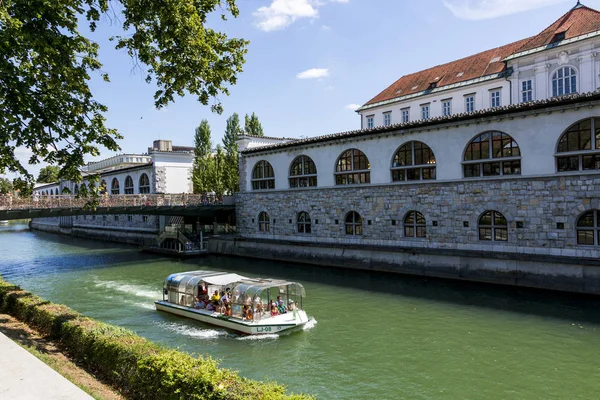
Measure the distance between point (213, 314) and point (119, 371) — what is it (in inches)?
358

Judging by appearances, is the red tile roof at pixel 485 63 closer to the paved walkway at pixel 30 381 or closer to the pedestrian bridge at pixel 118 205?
the pedestrian bridge at pixel 118 205

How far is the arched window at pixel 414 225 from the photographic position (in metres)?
29.6

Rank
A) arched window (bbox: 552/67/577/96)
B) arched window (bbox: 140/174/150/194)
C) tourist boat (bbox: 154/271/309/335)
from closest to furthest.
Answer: tourist boat (bbox: 154/271/309/335) < arched window (bbox: 552/67/577/96) < arched window (bbox: 140/174/150/194)

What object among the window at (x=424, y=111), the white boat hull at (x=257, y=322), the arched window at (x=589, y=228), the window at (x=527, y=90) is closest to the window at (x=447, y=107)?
the window at (x=424, y=111)

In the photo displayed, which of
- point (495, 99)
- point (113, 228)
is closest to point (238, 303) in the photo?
point (495, 99)

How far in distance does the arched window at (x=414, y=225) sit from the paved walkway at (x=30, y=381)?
2365 cm

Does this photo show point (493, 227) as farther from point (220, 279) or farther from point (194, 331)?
point (194, 331)

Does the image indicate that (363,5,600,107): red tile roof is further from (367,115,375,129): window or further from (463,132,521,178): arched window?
(463,132,521,178): arched window

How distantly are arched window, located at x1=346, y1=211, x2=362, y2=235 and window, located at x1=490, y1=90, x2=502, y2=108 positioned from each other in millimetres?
19391

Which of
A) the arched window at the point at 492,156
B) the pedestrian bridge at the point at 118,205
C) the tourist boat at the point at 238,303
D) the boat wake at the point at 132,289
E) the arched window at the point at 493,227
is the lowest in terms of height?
the boat wake at the point at 132,289

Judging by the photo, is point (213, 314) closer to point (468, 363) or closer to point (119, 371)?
point (119, 371)

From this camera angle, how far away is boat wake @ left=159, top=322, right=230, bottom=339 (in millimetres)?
18263

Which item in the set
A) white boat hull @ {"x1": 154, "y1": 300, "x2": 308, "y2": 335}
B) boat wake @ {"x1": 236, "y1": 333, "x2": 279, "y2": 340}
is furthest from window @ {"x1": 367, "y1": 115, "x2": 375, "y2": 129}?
boat wake @ {"x1": 236, "y1": 333, "x2": 279, "y2": 340}

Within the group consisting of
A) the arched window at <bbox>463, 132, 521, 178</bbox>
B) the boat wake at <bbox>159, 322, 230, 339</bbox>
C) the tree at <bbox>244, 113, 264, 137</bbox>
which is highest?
the tree at <bbox>244, 113, 264, 137</bbox>
